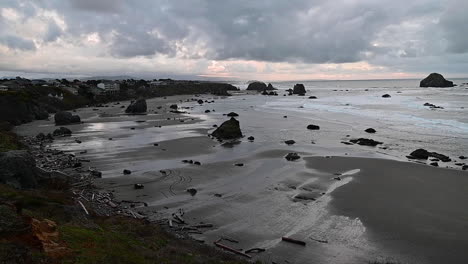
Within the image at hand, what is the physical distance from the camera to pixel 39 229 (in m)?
9.35

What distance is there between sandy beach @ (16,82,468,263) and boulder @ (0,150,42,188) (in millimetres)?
4129

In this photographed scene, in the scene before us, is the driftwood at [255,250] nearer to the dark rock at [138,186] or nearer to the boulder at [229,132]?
the dark rock at [138,186]

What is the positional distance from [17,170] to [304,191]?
53.0ft

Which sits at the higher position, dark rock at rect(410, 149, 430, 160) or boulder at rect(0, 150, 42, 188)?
boulder at rect(0, 150, 42, 188)

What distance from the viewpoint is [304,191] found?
20.7 meters

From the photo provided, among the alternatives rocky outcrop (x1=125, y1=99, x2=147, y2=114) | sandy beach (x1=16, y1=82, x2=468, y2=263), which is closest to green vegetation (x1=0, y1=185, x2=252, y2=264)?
sandy beach (x1=16, y1=82, x2=468, y2=263)

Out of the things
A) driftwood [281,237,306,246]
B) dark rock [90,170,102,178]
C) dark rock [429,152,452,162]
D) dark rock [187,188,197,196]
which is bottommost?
driftwood [281,237,306,246]

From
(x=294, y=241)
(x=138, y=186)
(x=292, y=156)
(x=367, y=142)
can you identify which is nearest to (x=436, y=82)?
(x=367, y=142)

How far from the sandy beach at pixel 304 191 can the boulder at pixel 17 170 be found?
413 cm

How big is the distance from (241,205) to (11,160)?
40.7 ft

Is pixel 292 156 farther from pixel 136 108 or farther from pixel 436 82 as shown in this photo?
pixel 436 82

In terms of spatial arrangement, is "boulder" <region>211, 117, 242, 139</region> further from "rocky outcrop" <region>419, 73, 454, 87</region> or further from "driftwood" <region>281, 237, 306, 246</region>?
"rocky outcrop" <region>419, 73, 454, 87</region>

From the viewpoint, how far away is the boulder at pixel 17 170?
16.8 meters

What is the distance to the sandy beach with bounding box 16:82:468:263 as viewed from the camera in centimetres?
1410
